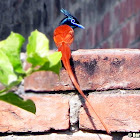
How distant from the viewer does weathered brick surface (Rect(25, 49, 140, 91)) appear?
0.78 m

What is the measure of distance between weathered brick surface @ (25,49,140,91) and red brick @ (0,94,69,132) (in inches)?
0.9

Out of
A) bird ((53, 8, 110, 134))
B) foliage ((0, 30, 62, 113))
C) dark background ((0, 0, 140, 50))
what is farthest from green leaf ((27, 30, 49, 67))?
dark background ((0, 0, 140, 50))

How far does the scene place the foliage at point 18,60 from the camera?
0.68 feet

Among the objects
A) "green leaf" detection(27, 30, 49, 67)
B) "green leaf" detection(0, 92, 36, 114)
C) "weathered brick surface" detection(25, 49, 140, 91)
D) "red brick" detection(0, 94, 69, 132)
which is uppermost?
"green leaf" detection(27, 30, 49, 67)

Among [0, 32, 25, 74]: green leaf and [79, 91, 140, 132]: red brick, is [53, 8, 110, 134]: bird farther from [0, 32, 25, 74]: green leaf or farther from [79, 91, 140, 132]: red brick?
[0, 32, 25, 74]: green leaf

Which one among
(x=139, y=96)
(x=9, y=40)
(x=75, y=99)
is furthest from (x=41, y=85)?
(x=9, y=40)

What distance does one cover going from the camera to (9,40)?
0.22 metres

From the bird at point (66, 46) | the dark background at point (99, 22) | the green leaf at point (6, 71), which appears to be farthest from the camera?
the dark background at point (99, 22)

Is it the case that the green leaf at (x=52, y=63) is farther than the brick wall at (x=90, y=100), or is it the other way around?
the brick wall at (x=90, y=100)

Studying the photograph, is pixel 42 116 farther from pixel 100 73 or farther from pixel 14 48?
pixel 14 48

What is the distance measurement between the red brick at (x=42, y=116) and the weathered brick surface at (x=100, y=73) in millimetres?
23

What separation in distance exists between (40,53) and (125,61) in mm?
591

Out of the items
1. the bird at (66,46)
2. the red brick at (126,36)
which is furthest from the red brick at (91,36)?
the bird at (66,46)

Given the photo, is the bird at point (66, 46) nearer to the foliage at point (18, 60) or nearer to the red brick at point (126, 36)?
the foliage at point (18, 60)
